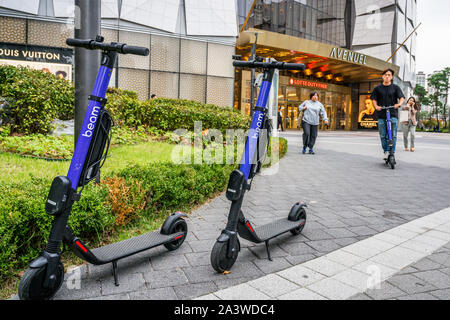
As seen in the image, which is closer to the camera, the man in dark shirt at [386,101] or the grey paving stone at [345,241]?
the grey paving stone at [345,241]

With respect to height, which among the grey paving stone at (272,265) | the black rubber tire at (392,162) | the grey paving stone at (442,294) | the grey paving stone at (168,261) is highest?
the black rubber tire at (392,162)

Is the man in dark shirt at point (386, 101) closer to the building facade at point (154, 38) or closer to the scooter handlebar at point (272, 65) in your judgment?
the scooter handlebar at point (272, 65)

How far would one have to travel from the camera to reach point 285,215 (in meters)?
4.38

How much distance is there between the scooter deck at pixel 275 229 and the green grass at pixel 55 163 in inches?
89.4

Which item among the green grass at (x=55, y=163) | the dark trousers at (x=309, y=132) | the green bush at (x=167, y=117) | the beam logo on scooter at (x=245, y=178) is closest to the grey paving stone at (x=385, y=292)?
the beam logo on scooter at (x=245, y=178)

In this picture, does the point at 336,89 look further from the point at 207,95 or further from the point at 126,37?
the point at 126,37

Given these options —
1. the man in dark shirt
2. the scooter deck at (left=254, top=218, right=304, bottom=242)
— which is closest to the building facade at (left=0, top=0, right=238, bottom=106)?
the man in dark shirt

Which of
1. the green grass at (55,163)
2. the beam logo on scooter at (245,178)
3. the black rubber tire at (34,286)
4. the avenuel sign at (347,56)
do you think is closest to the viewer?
the black rubber tire at (34,286)

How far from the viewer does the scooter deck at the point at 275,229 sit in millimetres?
3093

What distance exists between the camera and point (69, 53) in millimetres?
17047

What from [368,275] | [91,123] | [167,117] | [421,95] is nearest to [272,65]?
[91,123]

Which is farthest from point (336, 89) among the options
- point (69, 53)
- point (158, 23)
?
point (69, 53)

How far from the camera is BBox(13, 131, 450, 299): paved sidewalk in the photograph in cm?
255

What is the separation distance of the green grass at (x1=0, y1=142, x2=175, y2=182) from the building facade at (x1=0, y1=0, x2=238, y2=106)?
1181 cm
